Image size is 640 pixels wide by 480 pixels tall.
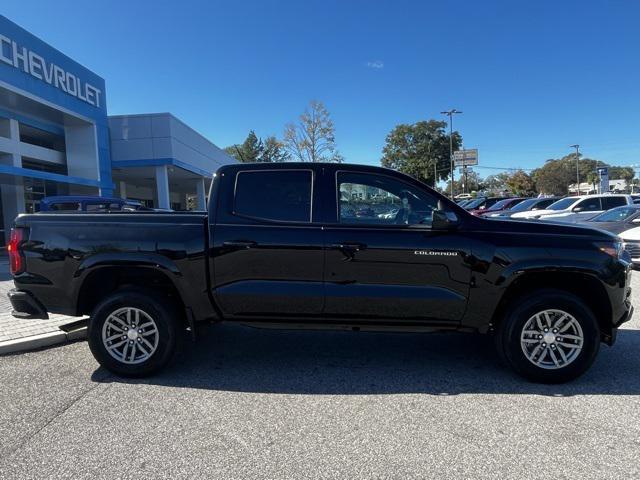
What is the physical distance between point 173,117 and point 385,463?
24315mm

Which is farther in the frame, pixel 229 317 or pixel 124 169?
pixel 124 169

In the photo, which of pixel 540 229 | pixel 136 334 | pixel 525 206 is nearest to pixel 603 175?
pixel 525 206

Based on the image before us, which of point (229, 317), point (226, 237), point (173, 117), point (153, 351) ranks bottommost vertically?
point (153, 351)

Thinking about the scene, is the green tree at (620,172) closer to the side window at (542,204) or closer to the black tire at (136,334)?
the side window at (542,204)

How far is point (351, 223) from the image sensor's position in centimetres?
398

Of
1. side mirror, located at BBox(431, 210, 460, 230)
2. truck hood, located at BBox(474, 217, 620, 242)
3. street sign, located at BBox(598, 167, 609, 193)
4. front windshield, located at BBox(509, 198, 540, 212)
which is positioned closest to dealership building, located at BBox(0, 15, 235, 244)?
side mirror, located at BBox(431, 210, 460, 230)

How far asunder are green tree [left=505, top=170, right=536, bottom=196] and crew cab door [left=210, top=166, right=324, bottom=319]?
9573 centimetres

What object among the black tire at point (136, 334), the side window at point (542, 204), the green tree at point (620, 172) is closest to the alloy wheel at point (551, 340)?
the black tire at point (136, 334)

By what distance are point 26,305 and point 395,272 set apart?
3.56 m

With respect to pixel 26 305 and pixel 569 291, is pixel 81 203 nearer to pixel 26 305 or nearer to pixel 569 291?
pixel 26 305

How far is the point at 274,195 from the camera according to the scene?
Answer: 4.12 m

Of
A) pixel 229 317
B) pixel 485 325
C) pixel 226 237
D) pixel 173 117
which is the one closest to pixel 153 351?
pixel 229 317

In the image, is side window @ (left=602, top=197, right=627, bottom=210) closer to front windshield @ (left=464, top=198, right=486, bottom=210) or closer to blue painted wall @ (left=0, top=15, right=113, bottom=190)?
front windshield @ (left=464, top=198, right=486, bottom=210)

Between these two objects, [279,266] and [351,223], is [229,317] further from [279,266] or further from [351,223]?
[351,223]
